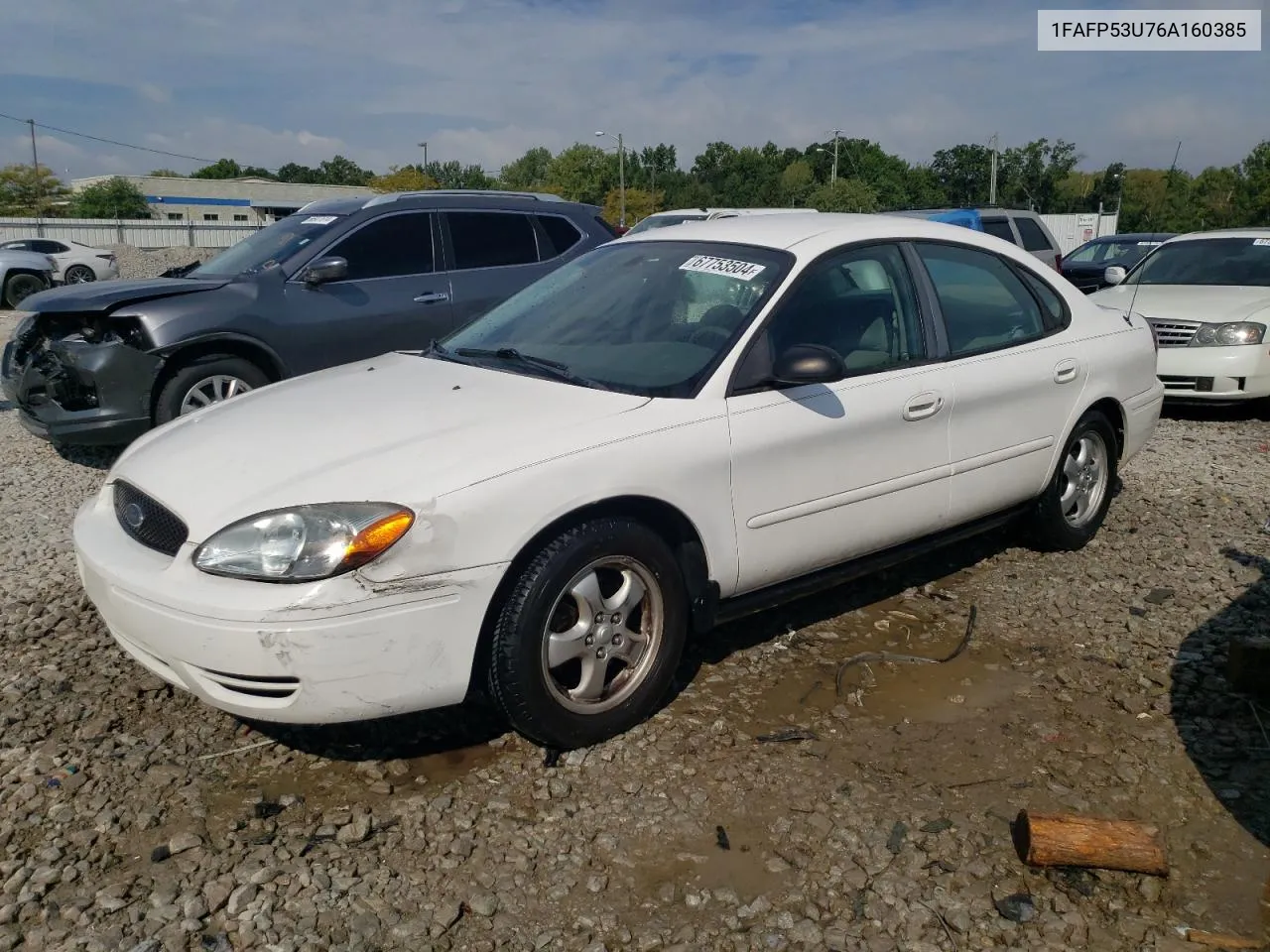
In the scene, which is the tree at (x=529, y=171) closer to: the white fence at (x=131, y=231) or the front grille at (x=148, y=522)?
the white fence at (x=131, y=231)

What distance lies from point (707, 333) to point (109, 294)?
14.7ft

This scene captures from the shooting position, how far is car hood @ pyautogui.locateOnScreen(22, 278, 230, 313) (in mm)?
6332

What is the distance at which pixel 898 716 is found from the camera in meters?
3.58

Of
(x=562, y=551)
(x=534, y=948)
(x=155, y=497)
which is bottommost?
(x=534, y=948)

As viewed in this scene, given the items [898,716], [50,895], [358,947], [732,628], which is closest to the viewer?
[358,947]

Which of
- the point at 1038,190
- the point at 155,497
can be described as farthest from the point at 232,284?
the point at 1038,190

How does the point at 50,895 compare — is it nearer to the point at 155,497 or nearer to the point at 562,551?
the point at 155,497

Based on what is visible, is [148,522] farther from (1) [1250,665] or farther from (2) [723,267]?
(1) [1250,665]

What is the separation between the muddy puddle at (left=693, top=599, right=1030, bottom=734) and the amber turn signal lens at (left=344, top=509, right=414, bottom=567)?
1.34 meters

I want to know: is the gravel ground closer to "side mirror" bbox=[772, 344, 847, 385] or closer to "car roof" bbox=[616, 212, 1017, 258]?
"side mirror" bbox=[772, 344, 847, 385]

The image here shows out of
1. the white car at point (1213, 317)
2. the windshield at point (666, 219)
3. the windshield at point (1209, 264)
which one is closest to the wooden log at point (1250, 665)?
the white car at point (1213, 317)

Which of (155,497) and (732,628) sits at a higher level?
(155,497)

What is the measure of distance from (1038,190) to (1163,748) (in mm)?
90331

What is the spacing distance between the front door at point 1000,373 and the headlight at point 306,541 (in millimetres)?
2380
